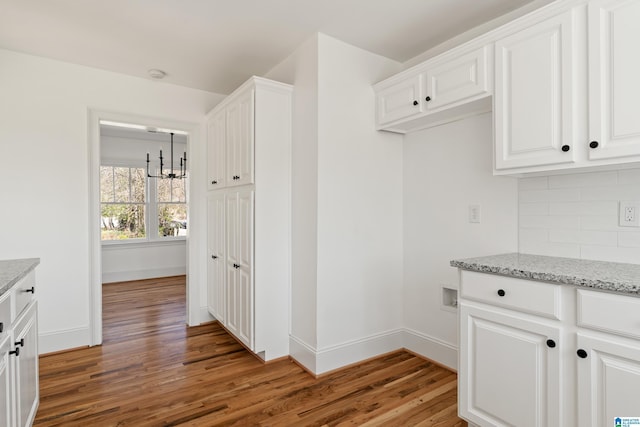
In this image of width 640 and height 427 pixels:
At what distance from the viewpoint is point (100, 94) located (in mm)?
3197

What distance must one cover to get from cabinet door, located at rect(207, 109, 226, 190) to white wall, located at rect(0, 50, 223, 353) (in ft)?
2.67

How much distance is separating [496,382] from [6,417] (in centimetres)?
211

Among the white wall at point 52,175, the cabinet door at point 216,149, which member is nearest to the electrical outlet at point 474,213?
the cabinet door at point 216,149

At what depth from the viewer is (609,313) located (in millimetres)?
1345

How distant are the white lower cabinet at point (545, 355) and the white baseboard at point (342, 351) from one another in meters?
0.97

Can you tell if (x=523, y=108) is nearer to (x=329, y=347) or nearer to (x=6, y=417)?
(x=329, y=347)

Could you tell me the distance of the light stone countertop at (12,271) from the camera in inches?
54.0

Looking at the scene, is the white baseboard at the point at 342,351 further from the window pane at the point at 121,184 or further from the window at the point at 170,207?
the window pane at the point at 121,184

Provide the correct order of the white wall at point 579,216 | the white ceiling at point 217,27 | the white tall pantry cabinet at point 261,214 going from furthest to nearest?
1. the white tall pantry cabinet at point 261,214
2. the white ceiling at point 217,27
3. the white wall at point 579,216

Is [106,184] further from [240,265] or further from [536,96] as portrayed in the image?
[536,96]

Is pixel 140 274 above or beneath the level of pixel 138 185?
beneath

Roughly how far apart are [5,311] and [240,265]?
1.65 m

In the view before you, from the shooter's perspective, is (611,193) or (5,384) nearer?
(5,384)

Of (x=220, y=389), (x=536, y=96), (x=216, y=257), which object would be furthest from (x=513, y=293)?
(x=216, y=257)
